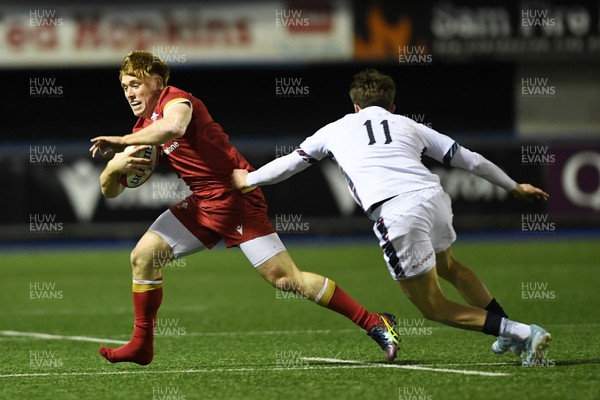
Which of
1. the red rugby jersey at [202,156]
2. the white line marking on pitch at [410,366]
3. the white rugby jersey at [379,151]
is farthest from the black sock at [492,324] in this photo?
the red rugby jersey at [202,156]

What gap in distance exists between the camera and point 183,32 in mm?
23391

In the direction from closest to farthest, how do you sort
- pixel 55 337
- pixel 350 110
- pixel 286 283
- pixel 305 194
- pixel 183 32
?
pixel 286 283
pixel 55 337
pixel 305 194
pixel 183 32
pixel 350 110

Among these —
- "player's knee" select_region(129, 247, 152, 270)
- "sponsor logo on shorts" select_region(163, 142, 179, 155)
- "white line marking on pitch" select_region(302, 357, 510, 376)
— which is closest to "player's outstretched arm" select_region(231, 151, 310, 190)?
"sponsor logo on shorts" select_region(163, 142, 179, 155)

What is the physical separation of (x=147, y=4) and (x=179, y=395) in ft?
58.1

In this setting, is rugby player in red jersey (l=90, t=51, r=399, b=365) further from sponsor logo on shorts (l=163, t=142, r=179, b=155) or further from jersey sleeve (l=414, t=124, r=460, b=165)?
jersey sleeve (l=414, t=124, r=460, b=165)

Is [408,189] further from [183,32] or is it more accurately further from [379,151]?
[183,32]

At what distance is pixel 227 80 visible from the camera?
1019 inches

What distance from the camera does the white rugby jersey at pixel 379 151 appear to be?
274 inches

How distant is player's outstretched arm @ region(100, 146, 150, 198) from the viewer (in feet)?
24.6

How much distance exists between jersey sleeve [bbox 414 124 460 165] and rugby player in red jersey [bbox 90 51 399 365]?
120cm

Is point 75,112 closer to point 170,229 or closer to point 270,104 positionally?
point 270,104

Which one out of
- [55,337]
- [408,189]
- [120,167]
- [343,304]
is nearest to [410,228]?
[408,189]

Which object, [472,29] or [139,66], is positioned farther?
[472,29]

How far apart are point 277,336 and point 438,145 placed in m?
3.12
